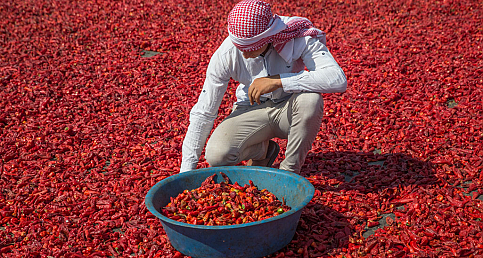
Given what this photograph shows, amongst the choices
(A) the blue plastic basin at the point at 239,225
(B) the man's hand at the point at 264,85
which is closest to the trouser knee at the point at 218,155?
(A) the blue plastic basin at the point at 239,225

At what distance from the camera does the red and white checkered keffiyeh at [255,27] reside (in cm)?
366

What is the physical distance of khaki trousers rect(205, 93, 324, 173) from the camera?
411cm

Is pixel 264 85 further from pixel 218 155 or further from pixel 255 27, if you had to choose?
pixel 218 155

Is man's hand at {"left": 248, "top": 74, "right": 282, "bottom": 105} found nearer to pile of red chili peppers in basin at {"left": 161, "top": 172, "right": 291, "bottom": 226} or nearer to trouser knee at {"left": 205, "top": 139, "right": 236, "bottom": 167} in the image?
trouser knee at {"left": 205, "top": 139, "right": 236, "bottom": 167}

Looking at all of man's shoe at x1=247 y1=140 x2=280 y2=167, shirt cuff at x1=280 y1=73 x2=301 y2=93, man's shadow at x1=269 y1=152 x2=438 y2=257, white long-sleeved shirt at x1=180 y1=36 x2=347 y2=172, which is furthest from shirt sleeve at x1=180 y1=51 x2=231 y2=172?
man's shadow at x1=269 y1=152 x2=438 y2=257

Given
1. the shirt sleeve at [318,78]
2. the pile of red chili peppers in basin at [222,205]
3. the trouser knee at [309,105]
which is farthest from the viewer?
the trouser knee at [309,105]

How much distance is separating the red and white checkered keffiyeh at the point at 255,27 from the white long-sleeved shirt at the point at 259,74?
0.68 feet

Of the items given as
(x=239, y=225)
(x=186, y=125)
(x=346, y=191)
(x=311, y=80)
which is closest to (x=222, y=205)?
(x=239, y=225)

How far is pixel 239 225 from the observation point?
10.4 feet

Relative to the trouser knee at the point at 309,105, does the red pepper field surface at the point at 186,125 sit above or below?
below

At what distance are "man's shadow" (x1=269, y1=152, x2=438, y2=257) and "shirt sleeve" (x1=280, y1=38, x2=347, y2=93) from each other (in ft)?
3.70

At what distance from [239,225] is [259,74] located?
62.9 inches

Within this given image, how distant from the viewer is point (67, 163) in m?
5.38

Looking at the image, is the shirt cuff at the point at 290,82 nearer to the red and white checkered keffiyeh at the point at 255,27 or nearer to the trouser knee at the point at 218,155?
the red and white checkered keffiyeh at the point at 255,27
